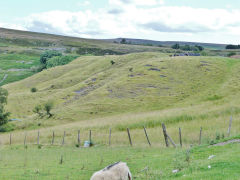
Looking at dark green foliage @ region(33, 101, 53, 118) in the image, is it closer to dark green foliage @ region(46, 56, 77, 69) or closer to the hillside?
the hillside

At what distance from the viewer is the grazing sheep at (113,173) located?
41.7ft

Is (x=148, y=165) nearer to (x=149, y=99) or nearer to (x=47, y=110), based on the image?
(x=149, y=99)

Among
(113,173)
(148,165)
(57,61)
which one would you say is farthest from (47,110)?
(57,61)

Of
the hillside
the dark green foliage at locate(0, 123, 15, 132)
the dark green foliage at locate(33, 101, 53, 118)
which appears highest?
the hillside

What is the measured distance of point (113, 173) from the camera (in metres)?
12.9

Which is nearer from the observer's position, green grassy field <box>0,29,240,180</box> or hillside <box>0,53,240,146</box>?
green grassy field <box>0,29,240,180</box>

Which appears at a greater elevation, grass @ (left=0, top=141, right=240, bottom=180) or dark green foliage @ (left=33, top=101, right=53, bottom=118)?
grass @ (left=0, top=141, right=240, bottom=180)

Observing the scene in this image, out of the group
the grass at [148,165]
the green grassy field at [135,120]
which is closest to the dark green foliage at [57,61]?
the green grassy field at [135,120]

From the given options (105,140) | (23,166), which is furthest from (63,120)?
(23,166)

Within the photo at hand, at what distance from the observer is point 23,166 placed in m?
22.1

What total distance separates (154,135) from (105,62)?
4101 inches

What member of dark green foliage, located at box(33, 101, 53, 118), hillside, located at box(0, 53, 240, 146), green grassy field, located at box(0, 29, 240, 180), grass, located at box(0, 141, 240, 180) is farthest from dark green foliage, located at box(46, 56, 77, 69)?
grass, located at box(0, 141, 240, 180)

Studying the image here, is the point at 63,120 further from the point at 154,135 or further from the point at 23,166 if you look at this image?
the point at 23,166

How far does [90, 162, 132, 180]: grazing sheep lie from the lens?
12.7 m
